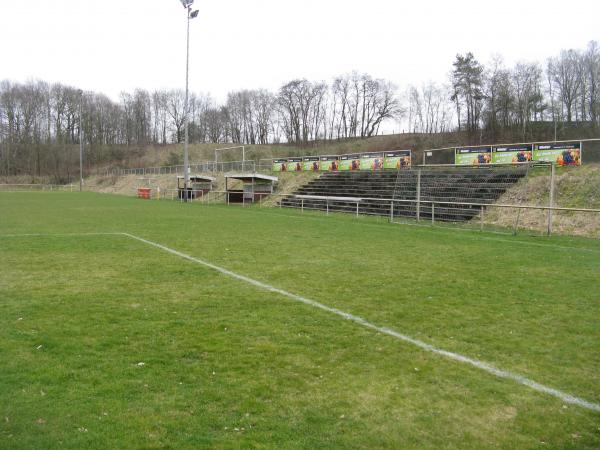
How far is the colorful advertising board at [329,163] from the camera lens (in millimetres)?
34406

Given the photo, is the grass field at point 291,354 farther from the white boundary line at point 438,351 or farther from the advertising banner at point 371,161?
the advertising banner at point 371,161

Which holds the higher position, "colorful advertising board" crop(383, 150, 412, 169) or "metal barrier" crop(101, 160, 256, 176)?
"metal barrier" crop(101, 160, 256, 176)

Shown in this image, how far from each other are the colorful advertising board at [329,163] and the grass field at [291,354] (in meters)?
24.4

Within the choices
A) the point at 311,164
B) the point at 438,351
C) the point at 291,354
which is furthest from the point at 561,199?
Result: the point at 291,354

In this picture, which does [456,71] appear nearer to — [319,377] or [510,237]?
[510,237]

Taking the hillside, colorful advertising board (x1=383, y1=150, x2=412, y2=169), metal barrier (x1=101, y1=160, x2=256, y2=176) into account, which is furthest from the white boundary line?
metal barrier (x1=101, y1=160, x2=256, y2=176)

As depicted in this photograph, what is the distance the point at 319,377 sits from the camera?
429cm

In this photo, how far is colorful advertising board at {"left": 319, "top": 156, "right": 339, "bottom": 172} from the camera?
34.4 metres

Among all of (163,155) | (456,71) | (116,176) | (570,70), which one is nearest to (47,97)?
(163,155)

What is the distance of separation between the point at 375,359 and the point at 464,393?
970mm

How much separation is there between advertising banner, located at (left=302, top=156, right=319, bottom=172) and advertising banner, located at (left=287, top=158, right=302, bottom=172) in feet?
2.01

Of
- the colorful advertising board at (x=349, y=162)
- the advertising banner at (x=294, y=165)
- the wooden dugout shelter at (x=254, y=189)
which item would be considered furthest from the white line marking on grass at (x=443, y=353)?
the advertising banner at (x=294, y=165)

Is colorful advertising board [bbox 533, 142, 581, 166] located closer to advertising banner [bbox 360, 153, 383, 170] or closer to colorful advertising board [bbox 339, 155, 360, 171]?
advertising banner [bbox 360, 153, 383, 170]

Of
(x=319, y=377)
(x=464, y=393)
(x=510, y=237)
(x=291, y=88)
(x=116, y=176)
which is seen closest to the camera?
(x=464, y=393)
